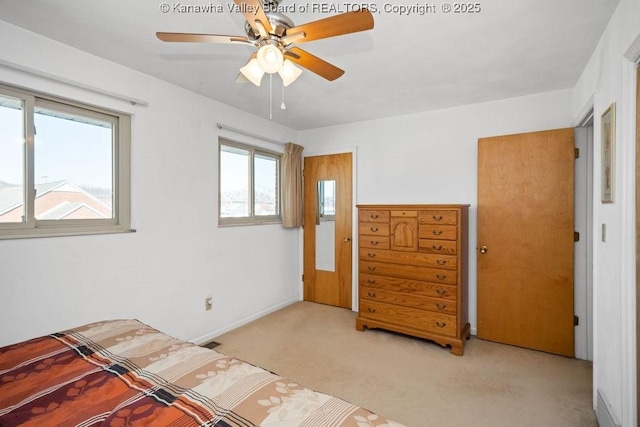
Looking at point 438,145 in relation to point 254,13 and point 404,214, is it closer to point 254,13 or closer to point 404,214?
point 404,214

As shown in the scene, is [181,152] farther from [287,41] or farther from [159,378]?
[159,378]

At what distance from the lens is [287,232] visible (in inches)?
163

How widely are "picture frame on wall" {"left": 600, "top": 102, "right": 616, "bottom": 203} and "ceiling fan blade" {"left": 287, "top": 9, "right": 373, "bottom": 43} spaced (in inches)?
58.2

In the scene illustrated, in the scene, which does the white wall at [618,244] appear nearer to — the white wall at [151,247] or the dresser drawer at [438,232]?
the dresser drawer at [438,232]

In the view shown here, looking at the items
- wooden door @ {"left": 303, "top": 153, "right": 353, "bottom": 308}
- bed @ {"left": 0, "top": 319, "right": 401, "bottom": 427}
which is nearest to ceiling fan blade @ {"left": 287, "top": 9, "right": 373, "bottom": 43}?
bed @ {"left": 0, "top": 319, "right": 401, "bottom": 427}

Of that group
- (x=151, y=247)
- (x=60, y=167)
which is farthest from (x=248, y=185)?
(x=60, y=167)

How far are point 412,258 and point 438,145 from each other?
1.33 metres

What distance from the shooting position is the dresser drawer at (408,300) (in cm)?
279

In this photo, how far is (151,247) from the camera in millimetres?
2523

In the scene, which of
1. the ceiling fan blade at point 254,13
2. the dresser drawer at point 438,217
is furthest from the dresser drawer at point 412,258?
the ceiling fan blade at point 254,13

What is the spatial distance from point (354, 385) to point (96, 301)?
2007mm

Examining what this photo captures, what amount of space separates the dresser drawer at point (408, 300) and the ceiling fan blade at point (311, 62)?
222 centimetres

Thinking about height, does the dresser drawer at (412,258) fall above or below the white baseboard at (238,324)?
above

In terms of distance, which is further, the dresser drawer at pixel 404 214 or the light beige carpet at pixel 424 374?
the dresser drawer at pixel 404 214
